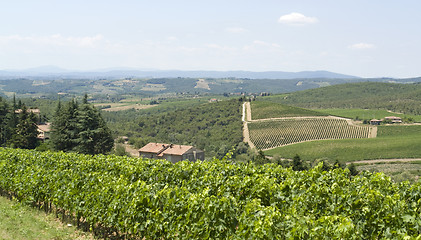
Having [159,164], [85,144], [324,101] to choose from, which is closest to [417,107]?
[324,101]

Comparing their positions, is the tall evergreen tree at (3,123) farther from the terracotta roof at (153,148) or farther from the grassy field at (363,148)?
the grassy field at (363,148)

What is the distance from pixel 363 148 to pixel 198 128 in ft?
182

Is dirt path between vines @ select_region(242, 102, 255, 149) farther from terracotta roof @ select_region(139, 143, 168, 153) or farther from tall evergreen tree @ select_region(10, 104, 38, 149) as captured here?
tall evergreen tree @ select_region(10, 104, 38, 149)

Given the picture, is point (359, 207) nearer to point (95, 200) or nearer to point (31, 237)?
point (95, 200)

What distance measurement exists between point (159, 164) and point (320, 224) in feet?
32.6

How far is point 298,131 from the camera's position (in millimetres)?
98000

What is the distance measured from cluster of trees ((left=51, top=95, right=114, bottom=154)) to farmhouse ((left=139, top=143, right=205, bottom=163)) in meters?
16.2

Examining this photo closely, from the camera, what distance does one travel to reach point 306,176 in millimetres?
13430

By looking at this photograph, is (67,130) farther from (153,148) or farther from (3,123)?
(153,148)

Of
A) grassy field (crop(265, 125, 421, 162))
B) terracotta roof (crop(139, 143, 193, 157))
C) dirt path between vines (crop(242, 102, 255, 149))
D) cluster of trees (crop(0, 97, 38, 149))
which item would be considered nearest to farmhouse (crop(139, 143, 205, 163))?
terracotta roof (crop(139, 143, 193, 157))

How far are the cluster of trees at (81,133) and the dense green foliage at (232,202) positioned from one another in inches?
866

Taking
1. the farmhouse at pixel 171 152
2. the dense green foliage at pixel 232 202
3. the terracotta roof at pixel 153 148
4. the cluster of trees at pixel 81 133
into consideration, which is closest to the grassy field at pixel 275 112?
the farmhouse at pixel 171 152

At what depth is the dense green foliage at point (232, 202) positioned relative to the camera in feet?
28.7

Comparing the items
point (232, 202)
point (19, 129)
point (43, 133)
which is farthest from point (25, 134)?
point (232, 202)
